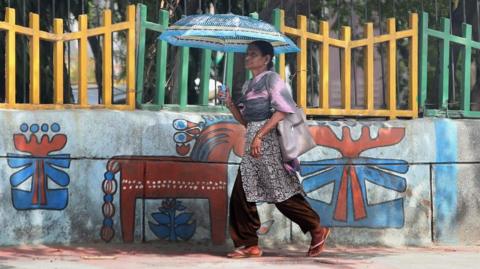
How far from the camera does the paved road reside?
17.8ft

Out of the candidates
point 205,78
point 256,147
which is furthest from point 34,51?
point 256,147

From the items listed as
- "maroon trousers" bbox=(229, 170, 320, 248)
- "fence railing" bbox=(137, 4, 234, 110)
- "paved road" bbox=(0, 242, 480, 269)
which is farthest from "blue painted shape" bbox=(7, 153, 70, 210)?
"maroon trousers" bbox=(229, 170, 320, 248)

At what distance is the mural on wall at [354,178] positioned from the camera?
6605 mm

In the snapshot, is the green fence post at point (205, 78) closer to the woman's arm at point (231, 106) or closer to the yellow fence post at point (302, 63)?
the yellow fence post at point (302, 63)

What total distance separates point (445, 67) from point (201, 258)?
9.00 ft

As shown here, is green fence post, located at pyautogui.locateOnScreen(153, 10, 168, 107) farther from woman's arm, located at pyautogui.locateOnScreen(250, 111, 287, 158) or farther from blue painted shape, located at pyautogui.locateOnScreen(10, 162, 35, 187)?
woman's arm, located at pyautogui.locateOnScreen(250, 111, 287, 158)

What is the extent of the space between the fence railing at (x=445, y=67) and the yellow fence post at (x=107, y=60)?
256 cm

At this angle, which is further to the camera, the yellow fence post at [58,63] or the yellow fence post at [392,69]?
the yellow fence post at [392,69]

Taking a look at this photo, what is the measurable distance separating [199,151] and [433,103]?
2151 millimetres

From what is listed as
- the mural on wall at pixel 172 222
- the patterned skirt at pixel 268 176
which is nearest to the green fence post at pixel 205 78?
the mural on wall at pixel 172 222

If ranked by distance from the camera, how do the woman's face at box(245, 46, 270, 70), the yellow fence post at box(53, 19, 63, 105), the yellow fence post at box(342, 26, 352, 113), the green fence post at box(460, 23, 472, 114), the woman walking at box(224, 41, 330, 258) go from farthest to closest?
the green fence post at box(460, 23, 472, 114)
the yellow fence post at box(342, 26, 352, 113)
the yellow fence post at box(53, 19, 63, 105)
the woman's face at box(245, 46, 270, 70)
the woman walking at box(224, 41, 330, 258)

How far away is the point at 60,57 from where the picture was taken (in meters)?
6.20

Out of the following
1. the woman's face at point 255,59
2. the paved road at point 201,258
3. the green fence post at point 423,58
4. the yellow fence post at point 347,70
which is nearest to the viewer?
the paved road at point 201,258

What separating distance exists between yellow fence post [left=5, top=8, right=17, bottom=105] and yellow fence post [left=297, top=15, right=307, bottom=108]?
2.17m
